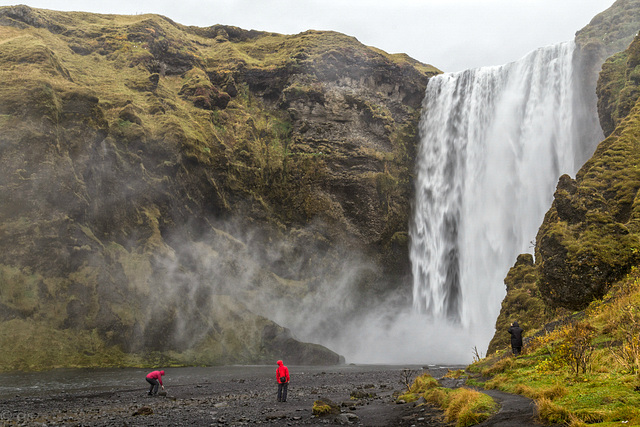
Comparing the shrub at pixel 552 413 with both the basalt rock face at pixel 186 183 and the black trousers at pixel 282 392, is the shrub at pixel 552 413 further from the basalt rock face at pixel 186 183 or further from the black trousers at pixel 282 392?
the basalt rock face at pixel 186 183

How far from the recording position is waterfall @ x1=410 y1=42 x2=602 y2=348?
174 feet

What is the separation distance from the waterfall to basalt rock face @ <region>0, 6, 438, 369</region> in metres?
5.93

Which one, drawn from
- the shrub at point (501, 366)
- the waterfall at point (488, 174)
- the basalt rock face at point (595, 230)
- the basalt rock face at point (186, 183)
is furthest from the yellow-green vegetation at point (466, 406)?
the waterfall at point (488, 174)

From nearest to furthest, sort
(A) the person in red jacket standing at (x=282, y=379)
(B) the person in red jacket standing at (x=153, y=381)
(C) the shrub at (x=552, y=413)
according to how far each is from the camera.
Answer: (C) the shrub at (x=552, y=413) < (A) the person in red jacket standing at (x=282, y=379) < (B) the person in red jacket standing at (x=153, y=381)

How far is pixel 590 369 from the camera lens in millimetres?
12430

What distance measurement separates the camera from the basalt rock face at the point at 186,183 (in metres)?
47.7

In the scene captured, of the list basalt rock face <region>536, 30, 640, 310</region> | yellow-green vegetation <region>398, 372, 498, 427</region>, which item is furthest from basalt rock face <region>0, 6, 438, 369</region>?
yellow-green vegetation <region>398, 372, 498, 427</region>

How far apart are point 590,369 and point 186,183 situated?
5683cm

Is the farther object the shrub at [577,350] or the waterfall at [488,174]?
the waterfall at [488,174]

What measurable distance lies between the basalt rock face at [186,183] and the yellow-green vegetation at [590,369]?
35629mm

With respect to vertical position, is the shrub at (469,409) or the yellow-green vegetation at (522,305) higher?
the yellow-green vegetation at (522,305)

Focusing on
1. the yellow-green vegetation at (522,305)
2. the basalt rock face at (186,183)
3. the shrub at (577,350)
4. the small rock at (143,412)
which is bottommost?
the small rock at (143,412)

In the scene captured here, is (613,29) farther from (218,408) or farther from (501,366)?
(218,408)

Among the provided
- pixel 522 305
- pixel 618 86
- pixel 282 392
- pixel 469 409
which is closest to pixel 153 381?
pixel 282 392
